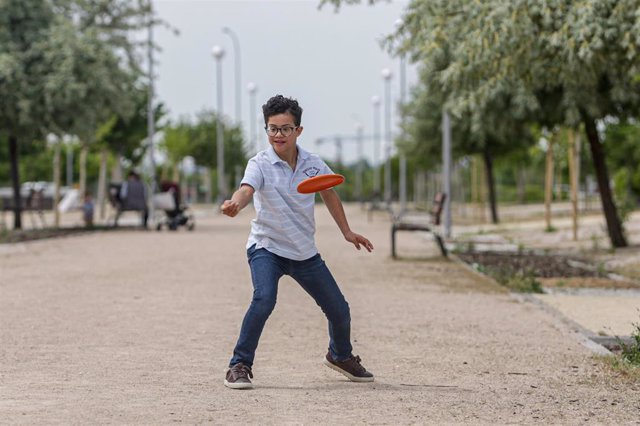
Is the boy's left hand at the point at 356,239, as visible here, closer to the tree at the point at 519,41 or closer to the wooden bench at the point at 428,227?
the tree at the point at 519,41

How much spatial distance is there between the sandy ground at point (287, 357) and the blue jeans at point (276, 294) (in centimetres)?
23

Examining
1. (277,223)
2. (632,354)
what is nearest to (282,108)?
(277,223)

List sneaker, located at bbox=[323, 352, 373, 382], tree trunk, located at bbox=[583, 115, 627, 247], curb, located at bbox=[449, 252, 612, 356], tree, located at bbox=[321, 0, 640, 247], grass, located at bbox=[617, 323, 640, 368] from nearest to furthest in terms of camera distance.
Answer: sneaker, located at bbox=[323, 352, 373, 382] → grass, located at bbox=[617, 323, 640, 368] → curb, located at bbox=[449, 252, 612, 356] → tree, located at bbox=[321, 0, 640, 247] → tree trunk, located at bbox=[583, 115, 627, 247]

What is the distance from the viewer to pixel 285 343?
9.38 metres

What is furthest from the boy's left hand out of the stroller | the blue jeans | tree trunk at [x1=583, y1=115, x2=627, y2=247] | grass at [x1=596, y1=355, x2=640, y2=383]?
the stroller

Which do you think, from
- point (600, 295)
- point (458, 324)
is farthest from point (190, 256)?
point (458, 324)

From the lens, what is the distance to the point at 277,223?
7.18 metres

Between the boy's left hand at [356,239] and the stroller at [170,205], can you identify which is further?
the stroller at [170,205]

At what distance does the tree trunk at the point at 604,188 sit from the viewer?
2231 centimetres

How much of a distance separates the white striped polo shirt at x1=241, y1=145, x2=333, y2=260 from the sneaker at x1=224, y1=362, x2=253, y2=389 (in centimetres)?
66

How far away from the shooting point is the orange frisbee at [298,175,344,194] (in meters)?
6.67

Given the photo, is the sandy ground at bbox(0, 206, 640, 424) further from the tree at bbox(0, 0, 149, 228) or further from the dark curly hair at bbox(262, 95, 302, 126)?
the tree at bbox(0, 0, 149, 228)

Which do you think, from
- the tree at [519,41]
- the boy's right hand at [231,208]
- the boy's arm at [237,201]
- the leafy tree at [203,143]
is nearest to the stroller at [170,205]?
the tree at [519,41]

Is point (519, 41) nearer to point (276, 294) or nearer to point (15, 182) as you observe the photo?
point (276, 294)
